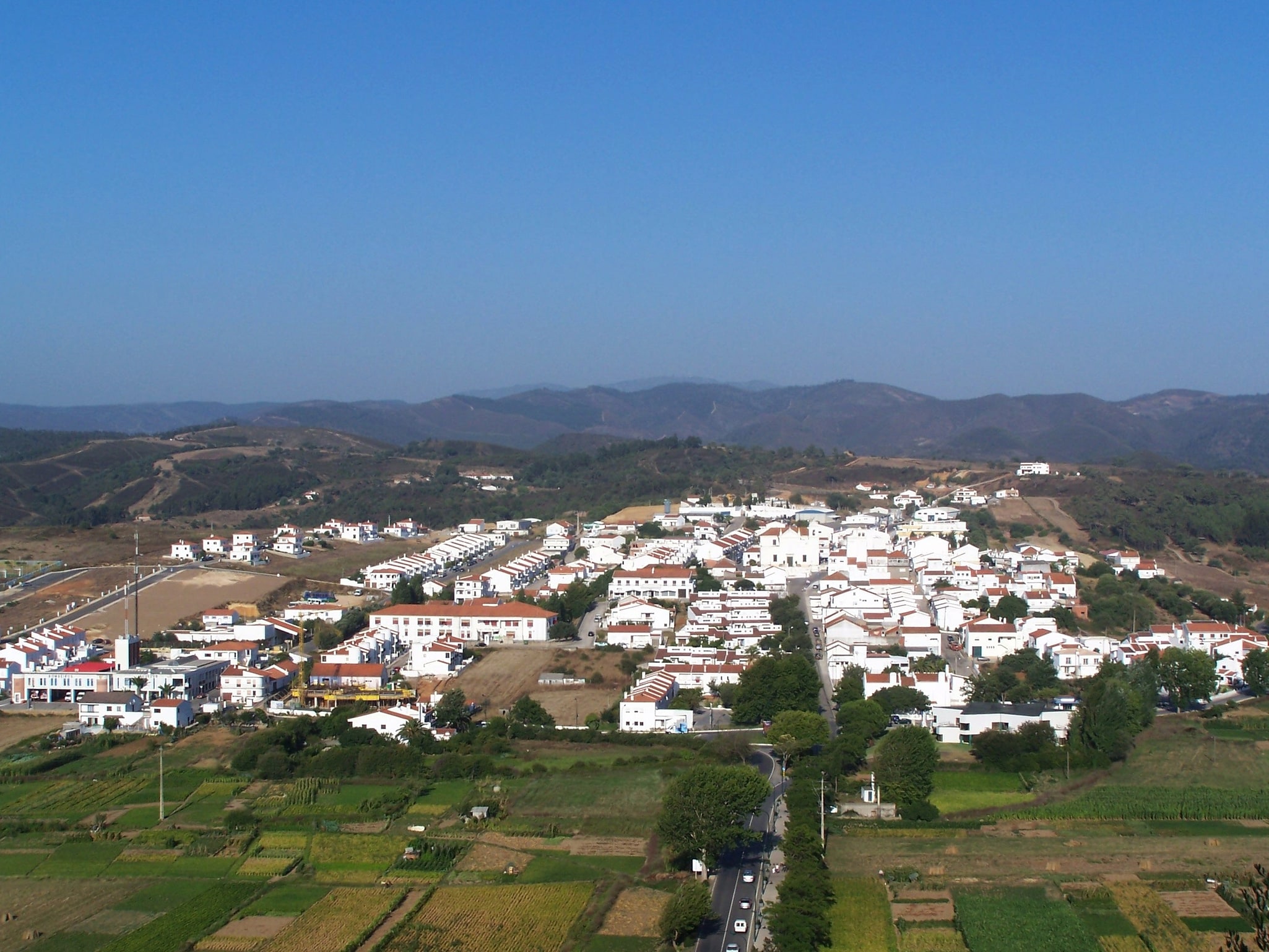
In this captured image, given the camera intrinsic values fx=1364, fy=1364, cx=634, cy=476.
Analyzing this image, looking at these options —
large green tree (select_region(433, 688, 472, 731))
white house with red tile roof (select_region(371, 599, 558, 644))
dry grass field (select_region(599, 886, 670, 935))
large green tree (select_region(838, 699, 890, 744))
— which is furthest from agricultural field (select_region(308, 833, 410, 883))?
white house with red tile roof (select_region(371, 599, 558, 644))

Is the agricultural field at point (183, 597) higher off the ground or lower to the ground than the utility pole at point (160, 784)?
higher

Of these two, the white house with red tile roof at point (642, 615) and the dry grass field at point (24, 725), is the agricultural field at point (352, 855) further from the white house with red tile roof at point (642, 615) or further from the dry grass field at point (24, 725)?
the white house with red tile roof at point (642, 615)

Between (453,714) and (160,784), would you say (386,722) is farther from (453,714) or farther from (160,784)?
(160,784)

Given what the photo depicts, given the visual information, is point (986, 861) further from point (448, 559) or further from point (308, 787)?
point (448, 559)

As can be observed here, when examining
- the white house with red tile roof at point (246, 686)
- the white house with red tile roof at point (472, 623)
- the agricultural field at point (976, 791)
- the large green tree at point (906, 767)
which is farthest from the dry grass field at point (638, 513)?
the large green tree at point (906, 767)

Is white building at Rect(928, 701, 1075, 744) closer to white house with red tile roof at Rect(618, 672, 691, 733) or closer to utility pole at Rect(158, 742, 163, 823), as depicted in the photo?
white house with red tile roof at Rect(618, 672, 691, 733)

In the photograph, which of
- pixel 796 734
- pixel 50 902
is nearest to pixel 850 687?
pixel 796 734
